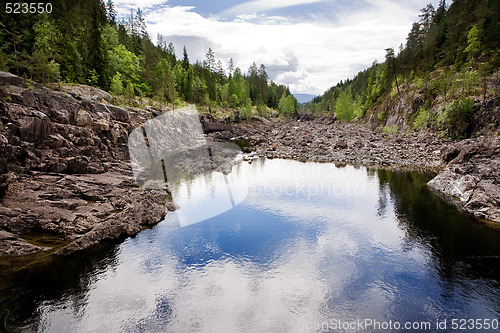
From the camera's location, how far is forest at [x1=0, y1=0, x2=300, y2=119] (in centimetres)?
3856

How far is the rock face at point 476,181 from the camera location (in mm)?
25234

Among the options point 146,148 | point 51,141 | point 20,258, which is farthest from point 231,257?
point 146,148

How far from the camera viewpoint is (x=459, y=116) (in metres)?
46.4

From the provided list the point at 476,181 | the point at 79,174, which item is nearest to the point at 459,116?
the point at 476,181

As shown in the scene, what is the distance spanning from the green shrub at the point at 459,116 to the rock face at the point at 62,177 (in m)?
52.2

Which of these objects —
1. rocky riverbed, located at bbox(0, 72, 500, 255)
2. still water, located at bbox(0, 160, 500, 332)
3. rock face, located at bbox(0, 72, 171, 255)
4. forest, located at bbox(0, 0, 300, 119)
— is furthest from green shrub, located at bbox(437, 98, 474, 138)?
forest, located at bbox(0, 0, 300, 119)

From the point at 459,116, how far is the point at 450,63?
3181 centimetres

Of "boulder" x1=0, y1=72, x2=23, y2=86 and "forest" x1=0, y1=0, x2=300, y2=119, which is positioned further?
"forest" x1=0, y1=0, x2=300, y2=119

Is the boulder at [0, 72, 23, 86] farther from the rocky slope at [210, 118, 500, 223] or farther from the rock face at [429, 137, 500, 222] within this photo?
the rock face at [429, 137, 500, 222]

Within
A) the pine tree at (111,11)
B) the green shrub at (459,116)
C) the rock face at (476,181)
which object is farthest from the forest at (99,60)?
the green shrub at (459,116)

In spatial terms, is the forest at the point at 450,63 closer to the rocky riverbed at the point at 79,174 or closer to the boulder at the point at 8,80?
the rocky riverbed at the point at 79,174

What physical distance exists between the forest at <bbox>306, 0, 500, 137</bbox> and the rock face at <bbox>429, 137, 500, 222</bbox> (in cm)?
1773

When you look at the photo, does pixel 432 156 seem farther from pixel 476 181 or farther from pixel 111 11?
pixel 111 11

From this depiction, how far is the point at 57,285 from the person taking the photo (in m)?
16.7
